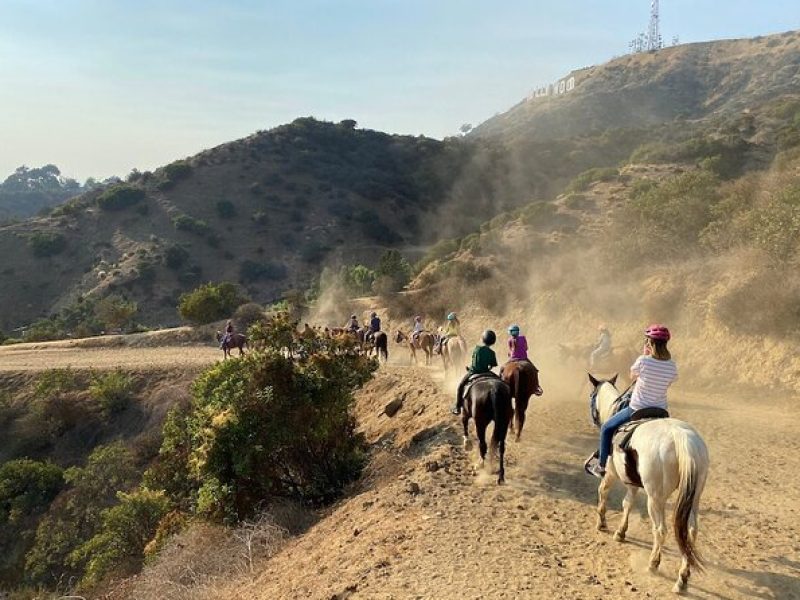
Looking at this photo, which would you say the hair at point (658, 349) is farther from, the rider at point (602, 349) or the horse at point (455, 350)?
the horse at point (455, 350)

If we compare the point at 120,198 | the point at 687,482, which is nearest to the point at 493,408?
the point at 687,482

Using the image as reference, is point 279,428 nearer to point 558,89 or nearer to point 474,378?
point 474,378

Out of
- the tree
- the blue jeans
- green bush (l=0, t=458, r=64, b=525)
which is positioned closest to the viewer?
the blue jeans

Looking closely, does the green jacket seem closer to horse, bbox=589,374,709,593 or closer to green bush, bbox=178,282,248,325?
horse, bbox=589,374,709,593

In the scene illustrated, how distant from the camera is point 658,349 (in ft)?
25.3

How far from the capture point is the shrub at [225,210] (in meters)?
84.8

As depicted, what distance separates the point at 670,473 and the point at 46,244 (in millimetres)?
83989

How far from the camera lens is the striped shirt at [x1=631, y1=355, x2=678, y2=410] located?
768 centimetres

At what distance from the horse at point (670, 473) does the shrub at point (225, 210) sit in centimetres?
8308

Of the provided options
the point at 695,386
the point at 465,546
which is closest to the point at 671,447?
the point at 465,546

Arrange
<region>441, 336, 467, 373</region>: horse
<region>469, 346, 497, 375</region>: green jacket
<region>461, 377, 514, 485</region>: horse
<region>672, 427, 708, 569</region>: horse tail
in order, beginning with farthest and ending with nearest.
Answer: <region>441, 336, 467, 373</region>: horse
<region>469, 346, 497, 375</region>: green jacket
<region>461, 377, 514, 485</region>: horse
<region>672, 427, 708, 569</region>: horse tail

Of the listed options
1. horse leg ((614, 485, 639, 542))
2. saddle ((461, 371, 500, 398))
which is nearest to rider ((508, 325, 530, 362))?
saddle ((461, 371, 500, 398))

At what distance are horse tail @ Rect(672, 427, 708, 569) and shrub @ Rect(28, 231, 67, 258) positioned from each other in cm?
8356

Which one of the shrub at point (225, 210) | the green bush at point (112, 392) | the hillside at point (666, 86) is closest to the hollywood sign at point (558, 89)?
the hillside at point (666, 86)
